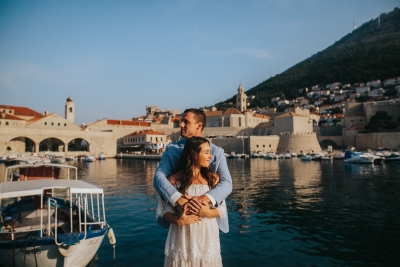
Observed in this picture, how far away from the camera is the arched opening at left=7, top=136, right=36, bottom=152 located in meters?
39.8

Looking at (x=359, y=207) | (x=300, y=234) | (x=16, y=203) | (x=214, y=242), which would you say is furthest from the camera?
(x=359, y=207)

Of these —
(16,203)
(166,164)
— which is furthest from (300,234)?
(16,203)

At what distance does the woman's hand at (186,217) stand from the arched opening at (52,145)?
160 feet

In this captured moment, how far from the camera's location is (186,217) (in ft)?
5.61

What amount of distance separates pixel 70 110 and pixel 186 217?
54488 mm

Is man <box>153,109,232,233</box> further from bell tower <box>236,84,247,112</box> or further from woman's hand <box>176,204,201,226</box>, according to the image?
bell tower <box>236,84,247,112</box>

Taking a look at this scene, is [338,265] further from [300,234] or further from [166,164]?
[166,164]

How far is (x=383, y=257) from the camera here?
5336mm

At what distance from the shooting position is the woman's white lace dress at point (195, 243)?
1844 mm

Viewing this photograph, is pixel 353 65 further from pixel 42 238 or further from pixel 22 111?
pixel 42 238

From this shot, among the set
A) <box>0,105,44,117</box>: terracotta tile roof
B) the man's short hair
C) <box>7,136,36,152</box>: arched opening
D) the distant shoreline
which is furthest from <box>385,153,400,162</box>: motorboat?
<box>0,105,44,117</box>: terracotta tile roof

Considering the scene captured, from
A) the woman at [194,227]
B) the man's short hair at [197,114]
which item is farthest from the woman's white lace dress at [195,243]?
the man's short hair at [197,114]

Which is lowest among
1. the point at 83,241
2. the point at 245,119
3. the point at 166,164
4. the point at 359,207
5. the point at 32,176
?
the point at 359,207

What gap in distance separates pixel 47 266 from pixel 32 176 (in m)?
4.94
